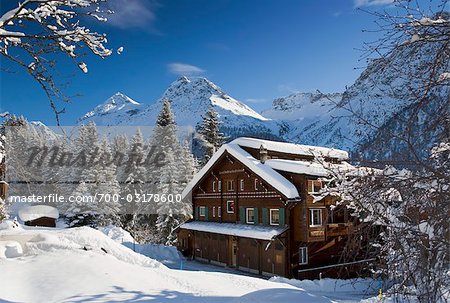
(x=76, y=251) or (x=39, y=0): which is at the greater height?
(x=39, y=0)

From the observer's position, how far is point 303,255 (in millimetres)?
26625

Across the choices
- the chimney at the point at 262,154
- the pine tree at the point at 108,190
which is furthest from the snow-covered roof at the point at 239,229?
the pine tree at the point at 108,190

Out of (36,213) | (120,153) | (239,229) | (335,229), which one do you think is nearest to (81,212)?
(36,213)

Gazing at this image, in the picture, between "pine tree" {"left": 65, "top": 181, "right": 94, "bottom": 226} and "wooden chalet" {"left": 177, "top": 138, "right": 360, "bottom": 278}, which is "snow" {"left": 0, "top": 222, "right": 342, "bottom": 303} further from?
"pine tree" {"left": 65, "top": 181, "right": 94, "bottom": 226}

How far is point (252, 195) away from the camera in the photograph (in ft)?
98.0

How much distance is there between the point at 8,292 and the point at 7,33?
5404mm

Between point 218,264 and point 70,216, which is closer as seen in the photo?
point 218,264

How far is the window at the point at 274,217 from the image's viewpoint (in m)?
27.5

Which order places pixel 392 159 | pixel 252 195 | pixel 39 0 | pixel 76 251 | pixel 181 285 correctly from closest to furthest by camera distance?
pixel 392 159 → pixel 39 0 → pixel 181 285 → pixel 76 251 → pixel 252 195

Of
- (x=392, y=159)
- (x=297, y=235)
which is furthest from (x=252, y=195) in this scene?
(x=392, y=159)

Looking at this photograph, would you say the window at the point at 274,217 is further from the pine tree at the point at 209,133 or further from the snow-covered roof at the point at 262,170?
the pine tree at the point at 209,133

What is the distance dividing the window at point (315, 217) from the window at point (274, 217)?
8.05 ft

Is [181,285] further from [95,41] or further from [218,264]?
[218,264]

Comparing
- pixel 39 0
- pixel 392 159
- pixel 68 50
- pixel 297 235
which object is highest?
pixel 39 0
